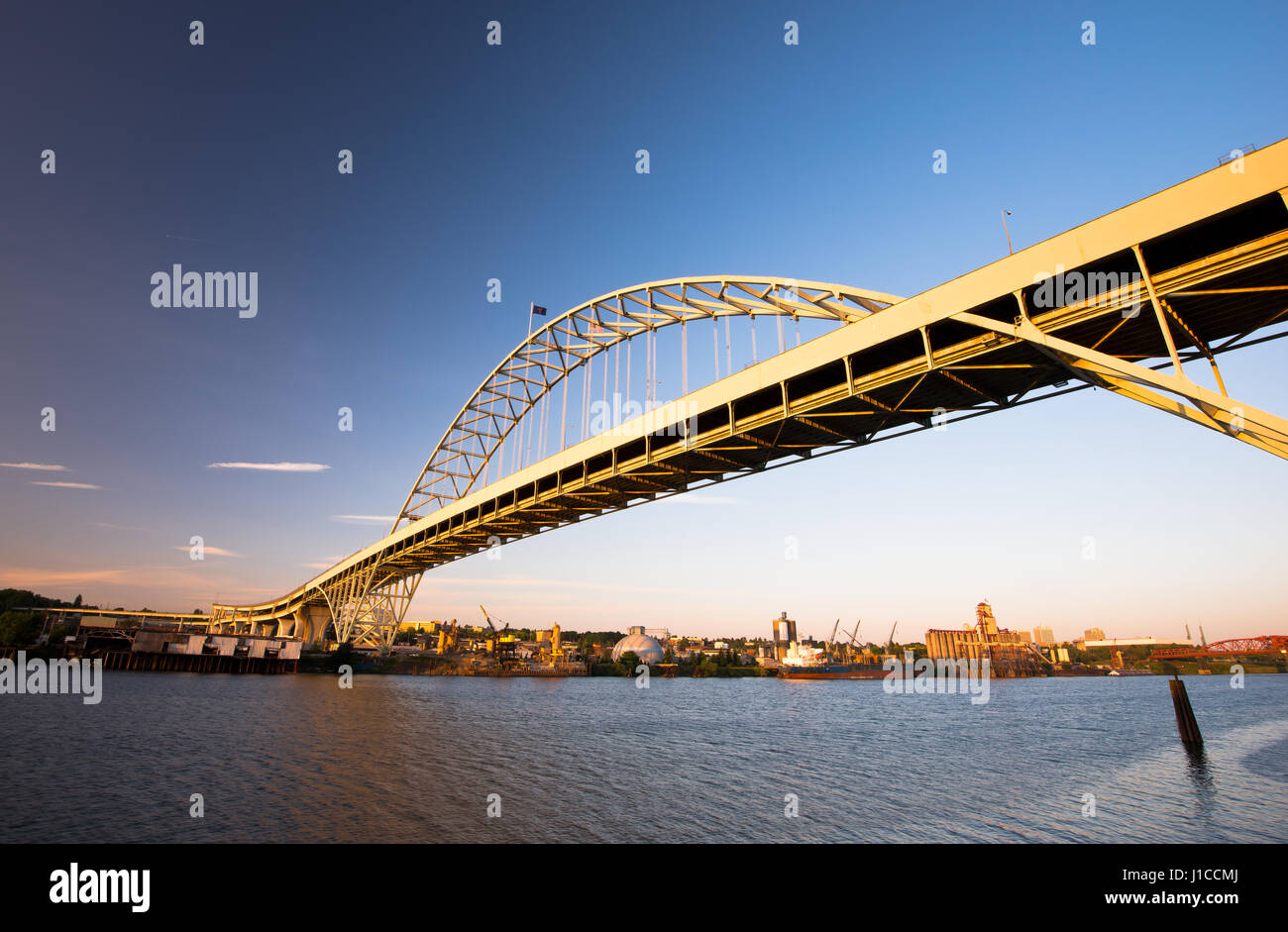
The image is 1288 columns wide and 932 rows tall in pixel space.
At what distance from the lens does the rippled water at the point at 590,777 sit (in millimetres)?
13094

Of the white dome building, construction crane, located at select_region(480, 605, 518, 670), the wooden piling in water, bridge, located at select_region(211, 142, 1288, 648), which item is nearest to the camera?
bridge, located at select_region(211, 142, 1288, 648)

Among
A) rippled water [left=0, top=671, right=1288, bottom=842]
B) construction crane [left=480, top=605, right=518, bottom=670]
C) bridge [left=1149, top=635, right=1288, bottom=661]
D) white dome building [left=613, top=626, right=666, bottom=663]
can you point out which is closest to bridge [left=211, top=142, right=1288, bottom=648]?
rippled water [left=0, top=671, right=1288, bottom=842]

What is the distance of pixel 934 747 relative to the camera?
27734 millimetres

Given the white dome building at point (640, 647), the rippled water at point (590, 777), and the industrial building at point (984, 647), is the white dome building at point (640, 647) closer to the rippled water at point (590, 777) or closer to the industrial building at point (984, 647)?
the industrial building at point (984, 647)

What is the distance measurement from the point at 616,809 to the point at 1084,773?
1958 cm

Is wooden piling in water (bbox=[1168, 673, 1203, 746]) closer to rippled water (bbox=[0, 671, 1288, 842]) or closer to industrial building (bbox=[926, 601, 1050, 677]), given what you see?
rippled water (bbox=[0, 671, 1288, 842])

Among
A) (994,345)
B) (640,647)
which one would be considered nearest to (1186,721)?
(994,345)

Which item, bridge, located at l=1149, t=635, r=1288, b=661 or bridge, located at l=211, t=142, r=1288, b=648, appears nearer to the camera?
bridge, located at l=211, t=142, r=1288, b=648

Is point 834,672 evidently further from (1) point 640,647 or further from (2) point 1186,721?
(2) point 1186,721

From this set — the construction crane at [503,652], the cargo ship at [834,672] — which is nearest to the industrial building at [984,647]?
the cargo ship at [834,672]

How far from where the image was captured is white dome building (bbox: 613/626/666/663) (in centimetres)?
12499

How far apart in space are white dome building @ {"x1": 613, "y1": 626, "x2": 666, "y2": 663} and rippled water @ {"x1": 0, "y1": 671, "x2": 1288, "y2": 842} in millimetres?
92169
